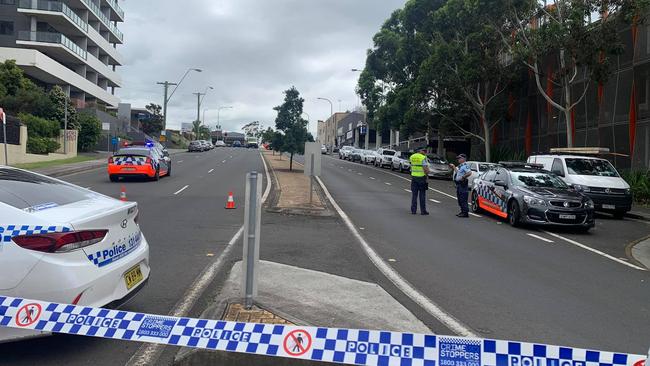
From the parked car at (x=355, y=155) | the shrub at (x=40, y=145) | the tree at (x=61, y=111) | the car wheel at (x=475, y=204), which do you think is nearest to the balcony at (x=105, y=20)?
the tree at (x=61, y=111)

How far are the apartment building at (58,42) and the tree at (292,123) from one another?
23609 millimetres

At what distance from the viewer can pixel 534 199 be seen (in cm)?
1288

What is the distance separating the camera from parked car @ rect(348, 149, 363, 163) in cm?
5384

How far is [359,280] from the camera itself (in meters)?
7.25

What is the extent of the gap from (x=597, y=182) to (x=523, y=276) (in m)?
10.2

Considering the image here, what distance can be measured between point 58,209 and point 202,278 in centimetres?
278

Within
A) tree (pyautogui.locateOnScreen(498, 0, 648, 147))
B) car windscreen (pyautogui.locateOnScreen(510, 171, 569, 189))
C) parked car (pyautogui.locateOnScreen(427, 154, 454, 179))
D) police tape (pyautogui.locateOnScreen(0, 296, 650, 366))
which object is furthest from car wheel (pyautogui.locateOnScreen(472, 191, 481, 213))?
parked car (pyautogui.locateOnScreen(427, 154, 454, 179))

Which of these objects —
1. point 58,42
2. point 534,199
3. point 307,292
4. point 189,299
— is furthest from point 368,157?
point 189,299

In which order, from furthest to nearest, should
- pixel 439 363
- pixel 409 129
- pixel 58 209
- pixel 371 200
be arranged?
pixel 409 129, pixel 371 200, pixel 58 209, pixel 439 363

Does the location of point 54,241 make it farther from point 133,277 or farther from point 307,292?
point 307,292

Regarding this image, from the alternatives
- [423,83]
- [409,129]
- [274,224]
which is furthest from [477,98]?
[274,224]

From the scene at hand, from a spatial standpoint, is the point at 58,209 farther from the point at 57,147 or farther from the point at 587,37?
the point at 57,147

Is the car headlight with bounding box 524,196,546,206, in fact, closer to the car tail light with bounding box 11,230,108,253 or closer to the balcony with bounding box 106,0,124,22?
the car tail light with bounding box 11,230,108,253

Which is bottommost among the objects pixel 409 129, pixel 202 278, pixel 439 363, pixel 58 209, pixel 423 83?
pixel 202 278
